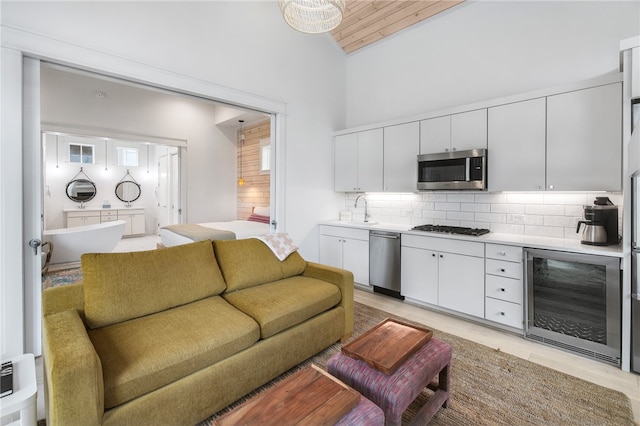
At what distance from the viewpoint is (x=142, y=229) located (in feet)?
10.0

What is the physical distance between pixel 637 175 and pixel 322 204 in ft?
11.0

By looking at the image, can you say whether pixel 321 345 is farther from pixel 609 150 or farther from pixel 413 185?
pixel 609 150

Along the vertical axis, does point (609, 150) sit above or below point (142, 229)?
above

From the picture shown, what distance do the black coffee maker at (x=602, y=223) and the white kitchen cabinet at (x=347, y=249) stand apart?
7.31 feet

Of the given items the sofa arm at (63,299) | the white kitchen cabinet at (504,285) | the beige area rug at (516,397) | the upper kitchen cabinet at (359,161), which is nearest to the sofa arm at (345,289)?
the beige area rug at (516,397)

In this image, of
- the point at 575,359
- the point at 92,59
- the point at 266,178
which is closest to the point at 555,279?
the point at 575,359

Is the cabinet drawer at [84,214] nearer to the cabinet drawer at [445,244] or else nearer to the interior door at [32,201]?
the interior door at [32,201]

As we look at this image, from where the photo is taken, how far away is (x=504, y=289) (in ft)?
9.46

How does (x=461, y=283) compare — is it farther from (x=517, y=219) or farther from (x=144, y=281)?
(x=144, y=281)

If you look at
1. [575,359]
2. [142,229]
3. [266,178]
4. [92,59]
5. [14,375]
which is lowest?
[575,359]

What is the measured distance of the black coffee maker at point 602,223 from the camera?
2.54 metres

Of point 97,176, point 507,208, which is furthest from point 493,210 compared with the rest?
point 97,176

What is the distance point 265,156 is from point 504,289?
10.4ft

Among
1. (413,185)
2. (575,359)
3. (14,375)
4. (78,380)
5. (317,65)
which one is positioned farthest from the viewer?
(317,65)
